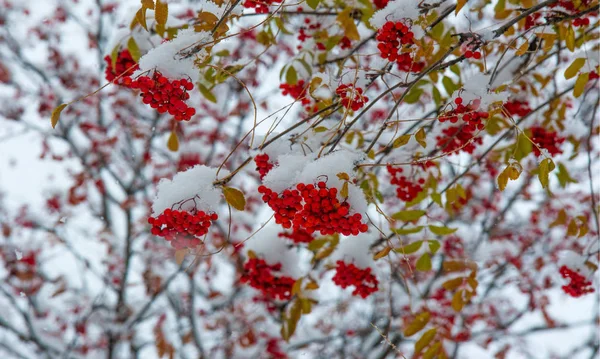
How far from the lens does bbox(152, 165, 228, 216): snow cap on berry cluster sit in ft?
4.88

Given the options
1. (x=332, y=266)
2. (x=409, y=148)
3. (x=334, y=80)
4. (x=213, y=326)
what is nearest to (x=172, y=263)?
(x=213, y=326)

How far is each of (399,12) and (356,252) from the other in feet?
3.60

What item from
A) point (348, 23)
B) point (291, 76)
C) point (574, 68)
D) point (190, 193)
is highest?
point (291, 76)

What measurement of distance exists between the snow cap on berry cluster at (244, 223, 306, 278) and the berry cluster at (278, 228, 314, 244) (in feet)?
0.13

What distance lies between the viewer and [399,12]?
4.91ft

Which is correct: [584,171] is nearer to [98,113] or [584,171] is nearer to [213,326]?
[213,326]

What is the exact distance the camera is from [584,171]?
5.19 meters

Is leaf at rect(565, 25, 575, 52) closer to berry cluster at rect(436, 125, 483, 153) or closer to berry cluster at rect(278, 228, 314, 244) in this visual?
berry cluster at rect(436, 125, 483, 153)

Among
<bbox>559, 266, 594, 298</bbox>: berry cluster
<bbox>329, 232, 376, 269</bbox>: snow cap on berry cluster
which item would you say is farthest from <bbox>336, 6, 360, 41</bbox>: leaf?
<bbox>559, 266, 594, 298</bbox>: berry cluster

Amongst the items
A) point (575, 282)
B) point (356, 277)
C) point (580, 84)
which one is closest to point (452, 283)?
point (356, 277)

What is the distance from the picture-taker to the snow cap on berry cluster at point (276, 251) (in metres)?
2.26

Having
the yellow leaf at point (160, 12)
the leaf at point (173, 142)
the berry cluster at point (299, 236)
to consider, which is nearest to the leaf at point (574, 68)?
the berry cluster at point (299, 236)

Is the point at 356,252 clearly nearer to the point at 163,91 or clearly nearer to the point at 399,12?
the point at 399,12

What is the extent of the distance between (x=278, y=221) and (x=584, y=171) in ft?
16.5
